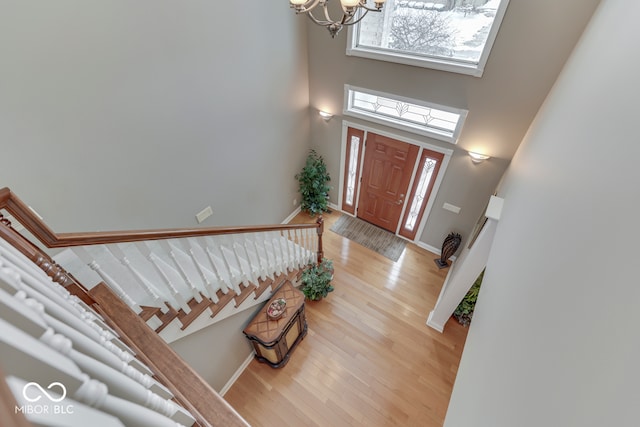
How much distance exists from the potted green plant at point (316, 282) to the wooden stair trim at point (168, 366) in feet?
7.52

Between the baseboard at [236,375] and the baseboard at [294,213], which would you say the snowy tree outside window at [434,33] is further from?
the baseboard at [236,375]

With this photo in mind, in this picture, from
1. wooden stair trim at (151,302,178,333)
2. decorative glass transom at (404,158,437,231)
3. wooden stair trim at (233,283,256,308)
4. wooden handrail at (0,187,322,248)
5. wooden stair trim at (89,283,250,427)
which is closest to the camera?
wooden stair trim at (89,283,250,427)

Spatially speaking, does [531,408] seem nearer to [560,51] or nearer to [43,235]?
[43,235]

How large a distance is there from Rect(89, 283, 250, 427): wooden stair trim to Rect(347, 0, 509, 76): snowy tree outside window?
3.42 metres

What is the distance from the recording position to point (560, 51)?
7.66ft

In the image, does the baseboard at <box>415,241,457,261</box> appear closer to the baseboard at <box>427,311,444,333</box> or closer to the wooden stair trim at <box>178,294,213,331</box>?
the baseboard at <box>427,311,444,333</box>

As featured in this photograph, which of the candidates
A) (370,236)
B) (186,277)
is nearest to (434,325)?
(370,236)

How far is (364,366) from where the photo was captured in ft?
9.94

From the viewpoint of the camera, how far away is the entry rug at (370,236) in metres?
4.43

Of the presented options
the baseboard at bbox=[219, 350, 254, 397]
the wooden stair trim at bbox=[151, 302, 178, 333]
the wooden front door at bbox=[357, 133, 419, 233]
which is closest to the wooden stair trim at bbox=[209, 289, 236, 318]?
the wooden stair trim at bbox=[151, 302, 178, 333]

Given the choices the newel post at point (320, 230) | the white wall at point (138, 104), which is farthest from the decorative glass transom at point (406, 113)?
the newel post at point (320, 230)

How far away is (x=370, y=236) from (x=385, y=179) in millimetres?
1039

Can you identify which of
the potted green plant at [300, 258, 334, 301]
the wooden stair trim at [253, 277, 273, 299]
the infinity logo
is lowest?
the potted green plant at [300, 258, 334, 301]

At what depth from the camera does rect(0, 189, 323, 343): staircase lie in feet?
4.04
